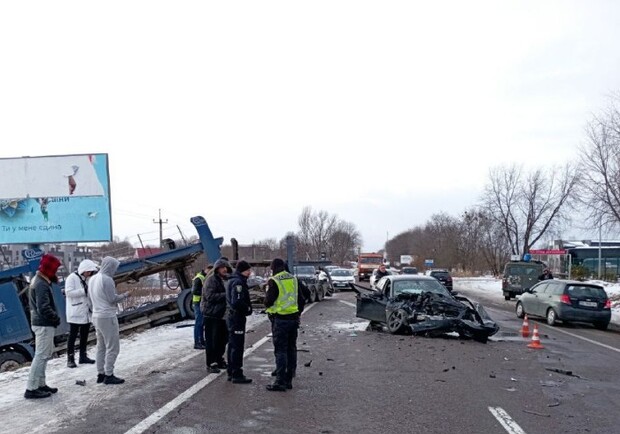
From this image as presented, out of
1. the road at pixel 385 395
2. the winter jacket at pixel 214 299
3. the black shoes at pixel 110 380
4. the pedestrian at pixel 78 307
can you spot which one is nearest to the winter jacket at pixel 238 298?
the winter jacket at pixel 214 299

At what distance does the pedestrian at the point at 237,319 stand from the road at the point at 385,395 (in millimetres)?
229

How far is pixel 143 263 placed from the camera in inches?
728

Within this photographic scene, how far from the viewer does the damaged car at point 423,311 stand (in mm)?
14406

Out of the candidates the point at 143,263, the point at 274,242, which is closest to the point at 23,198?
the point at 143,263

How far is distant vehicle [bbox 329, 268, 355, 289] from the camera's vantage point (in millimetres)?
38594

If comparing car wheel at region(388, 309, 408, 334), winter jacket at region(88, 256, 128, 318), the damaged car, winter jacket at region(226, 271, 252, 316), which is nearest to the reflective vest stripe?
winter jacket at region(226, 271, 252, 316)

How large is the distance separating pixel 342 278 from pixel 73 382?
3051cm

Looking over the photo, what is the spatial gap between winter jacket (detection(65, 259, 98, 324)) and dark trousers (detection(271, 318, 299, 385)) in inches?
150

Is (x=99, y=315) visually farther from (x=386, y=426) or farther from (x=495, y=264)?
(x=495, y=264)

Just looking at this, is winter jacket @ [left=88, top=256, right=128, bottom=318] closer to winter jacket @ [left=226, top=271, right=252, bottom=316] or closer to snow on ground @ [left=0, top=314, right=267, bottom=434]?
snow on ground @ [left=0, top=314, right=267, bottom=434]

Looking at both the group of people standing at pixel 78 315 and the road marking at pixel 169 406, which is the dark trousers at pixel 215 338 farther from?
the group of people standing at pixel 78 315

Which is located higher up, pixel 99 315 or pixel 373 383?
pixel 99 315

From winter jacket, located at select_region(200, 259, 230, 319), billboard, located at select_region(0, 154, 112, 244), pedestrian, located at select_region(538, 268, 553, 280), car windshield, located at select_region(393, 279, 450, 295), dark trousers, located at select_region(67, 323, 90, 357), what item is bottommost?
pedestrian, located at select_region(538, 268, 553, 280)

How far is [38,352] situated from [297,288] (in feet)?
11.6
